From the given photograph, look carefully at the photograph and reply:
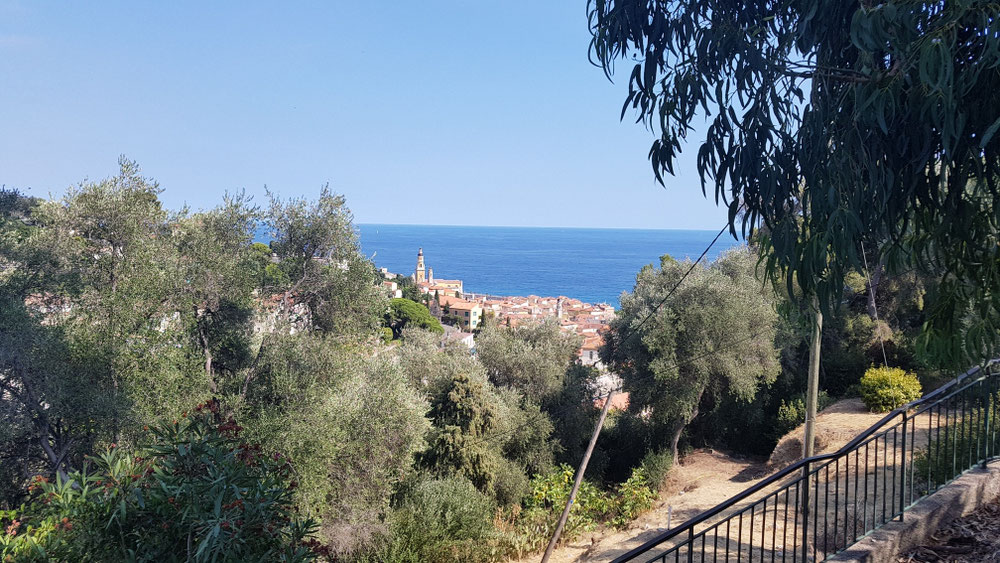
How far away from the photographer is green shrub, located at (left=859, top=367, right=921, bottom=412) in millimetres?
12008

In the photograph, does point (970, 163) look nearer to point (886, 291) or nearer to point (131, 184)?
point (131, 184)

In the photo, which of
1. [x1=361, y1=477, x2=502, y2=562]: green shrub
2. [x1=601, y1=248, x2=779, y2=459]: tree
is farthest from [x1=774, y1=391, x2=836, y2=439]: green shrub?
[x1=361, y1=477, x2=502, y2=562]: green shrub

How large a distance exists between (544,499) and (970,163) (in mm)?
12710

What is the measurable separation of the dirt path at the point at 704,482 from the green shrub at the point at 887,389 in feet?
0.92

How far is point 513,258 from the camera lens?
171250mm

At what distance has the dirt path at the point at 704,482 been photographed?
10.8 m

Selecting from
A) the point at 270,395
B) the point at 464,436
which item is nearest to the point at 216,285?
the point at 270,395

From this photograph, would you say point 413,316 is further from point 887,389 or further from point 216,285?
point 887,389

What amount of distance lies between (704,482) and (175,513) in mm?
12659

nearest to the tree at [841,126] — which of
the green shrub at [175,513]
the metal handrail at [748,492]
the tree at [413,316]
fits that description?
the metal handrail at [748,492]

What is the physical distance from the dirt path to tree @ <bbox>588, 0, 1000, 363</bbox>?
7261 mm

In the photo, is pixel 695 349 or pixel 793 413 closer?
pixel 793 413

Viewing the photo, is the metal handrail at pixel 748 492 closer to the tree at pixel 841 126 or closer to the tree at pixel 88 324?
the tree at pixel 841 126

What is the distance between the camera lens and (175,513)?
352cm
